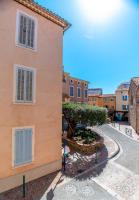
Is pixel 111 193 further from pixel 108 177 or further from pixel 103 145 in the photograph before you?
pixel 103 145

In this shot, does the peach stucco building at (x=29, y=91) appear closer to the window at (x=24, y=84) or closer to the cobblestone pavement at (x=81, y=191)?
the window at (x=24, y=84)

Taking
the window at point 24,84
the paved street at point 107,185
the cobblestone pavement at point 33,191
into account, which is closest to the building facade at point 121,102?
the paved street at point 107,185

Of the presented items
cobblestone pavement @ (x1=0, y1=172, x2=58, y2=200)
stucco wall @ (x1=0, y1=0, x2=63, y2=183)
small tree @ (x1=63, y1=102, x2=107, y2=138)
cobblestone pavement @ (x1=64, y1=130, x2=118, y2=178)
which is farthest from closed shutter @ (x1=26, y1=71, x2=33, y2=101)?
small tree @ (x1=63, y1=102, x2=107, y2=138)

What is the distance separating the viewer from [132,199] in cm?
797

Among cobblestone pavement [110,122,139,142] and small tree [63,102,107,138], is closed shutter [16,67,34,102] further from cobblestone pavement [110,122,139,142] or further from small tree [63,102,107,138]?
cobblestone pavement [110,122,139,142]

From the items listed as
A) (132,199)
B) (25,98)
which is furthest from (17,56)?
(132,199)

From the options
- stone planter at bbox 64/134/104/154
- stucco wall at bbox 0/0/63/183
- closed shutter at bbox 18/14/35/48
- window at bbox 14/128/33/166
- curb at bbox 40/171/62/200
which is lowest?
curb at bbox 40/171/62/200

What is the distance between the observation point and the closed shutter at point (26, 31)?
9.13m

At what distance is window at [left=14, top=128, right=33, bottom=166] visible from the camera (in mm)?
8759

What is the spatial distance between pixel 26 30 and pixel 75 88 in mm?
26669

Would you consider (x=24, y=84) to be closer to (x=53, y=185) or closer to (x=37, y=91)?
(x=37, y=91)

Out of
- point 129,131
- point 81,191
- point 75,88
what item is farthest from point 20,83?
point 75,88

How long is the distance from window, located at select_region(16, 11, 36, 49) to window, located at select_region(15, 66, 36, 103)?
1.52 meters

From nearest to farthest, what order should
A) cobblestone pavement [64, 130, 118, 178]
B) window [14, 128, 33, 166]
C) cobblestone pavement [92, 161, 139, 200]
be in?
cobblestone pavement [92, 161, 139, 200] → window [14, 128, 33, 166] → cobblestone pavement [64, 130, 118, 178]
